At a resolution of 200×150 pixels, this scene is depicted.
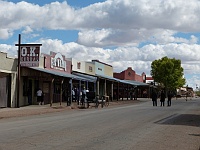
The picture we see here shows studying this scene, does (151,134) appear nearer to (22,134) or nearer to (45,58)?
(22,134)

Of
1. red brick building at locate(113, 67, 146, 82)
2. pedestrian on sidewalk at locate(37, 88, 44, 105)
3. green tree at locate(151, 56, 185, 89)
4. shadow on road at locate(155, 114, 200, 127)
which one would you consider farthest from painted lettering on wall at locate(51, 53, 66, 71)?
green tree at locate(151, 56, 185, 89)

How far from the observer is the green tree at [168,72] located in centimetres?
9450

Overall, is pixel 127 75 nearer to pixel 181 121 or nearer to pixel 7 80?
Result: pixel 7 80

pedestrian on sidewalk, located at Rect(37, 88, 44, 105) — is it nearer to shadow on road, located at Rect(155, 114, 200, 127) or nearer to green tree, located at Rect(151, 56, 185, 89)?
shadow on road, located at Rect(155, 114, 200, 127)

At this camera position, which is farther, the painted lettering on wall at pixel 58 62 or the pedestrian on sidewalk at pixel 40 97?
the painted lettering on wall at pixel 58 62

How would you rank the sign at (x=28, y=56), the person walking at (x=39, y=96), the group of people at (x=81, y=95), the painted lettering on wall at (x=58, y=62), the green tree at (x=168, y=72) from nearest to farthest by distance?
the sign at (x=28, y=56) < the person walking at (x=39, y=96) < the group of people at (x=81, y=95) < the painted lettering on wall at (x=58, y=62) < the green tree at (x=168, y=72)

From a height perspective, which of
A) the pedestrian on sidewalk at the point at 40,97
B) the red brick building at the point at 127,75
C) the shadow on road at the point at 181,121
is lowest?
the shadow on road at the point at 181,121

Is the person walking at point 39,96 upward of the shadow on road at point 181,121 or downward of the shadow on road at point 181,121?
upward

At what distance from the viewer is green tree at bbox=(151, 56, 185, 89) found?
94500 millimetres

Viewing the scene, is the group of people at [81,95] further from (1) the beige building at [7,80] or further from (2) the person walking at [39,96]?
(1) the beige building at [7,80]

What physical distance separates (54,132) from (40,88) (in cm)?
2337

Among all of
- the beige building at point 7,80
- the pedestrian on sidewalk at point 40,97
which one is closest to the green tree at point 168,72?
the pedestrian on sidewalk at point 40,97

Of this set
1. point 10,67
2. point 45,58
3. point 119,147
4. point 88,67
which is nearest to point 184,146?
point 119,147

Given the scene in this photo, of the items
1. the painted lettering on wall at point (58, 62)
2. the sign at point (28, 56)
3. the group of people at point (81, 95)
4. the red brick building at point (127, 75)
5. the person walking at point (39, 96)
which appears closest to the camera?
the sign at point (28, 56)
